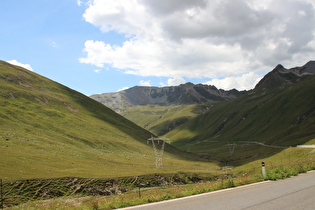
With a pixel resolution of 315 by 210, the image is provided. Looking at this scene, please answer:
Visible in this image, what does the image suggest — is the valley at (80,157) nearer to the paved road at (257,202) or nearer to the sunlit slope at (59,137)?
the sunlit slope at (59,137)

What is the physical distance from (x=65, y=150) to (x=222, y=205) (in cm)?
7686

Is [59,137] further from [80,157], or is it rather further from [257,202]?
[257,202]

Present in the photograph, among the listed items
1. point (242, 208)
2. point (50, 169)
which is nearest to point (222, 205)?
point (242, 208)

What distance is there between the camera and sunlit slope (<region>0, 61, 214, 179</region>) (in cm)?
6278

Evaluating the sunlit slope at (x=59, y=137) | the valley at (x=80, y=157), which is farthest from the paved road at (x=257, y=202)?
the sunlit slope at (x=59, y=137)

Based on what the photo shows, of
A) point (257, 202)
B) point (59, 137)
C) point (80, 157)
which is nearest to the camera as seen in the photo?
point (257, 202)

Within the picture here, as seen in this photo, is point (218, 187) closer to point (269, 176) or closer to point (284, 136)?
point (269, 176)

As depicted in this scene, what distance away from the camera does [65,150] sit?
277 feet

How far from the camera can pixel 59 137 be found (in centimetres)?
9762

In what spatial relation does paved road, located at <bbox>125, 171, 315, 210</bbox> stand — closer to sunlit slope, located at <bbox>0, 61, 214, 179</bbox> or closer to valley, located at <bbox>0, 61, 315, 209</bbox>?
valley, located at <bbox>0, 61, 315, 209</bbox>

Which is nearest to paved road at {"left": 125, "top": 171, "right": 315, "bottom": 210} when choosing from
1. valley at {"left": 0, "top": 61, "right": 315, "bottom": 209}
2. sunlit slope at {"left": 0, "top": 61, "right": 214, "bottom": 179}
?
valley at {"left": 0, "top": 61, "right": 315, "bottom": 209}

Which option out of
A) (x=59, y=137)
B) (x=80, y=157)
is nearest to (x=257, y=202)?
(x=80, y=157)

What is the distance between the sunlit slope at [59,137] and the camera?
62781 millimetres

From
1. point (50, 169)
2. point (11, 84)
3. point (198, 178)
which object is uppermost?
point (11, 84)
